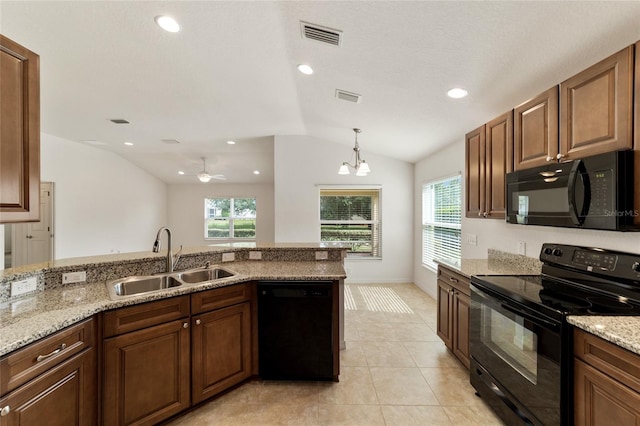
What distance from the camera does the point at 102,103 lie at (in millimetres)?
3504

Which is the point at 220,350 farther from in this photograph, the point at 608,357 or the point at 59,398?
the point at 608,357

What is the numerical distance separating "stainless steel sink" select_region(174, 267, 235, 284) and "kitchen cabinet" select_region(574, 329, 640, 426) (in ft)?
7.35

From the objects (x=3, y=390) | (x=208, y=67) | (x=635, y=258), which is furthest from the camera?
(x=208, y=67)

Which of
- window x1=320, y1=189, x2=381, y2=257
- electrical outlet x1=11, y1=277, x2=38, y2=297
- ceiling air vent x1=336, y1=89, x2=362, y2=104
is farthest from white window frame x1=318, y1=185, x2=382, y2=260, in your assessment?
electrical outlet x1=11, y1=277, x2=38, y2=297

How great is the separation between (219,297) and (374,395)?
142 centimetres

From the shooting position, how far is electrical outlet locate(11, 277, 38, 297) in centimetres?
165

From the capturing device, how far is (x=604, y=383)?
4.05ft

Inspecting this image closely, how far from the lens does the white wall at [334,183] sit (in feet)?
17.5

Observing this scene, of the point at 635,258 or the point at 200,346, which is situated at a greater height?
the point at 635,258

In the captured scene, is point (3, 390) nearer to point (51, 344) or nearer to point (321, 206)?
point (51, 344)

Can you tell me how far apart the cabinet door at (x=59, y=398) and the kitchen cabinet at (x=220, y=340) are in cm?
56

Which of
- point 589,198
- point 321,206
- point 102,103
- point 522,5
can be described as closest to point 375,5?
point 522,5

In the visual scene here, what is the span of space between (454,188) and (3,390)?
4.51m

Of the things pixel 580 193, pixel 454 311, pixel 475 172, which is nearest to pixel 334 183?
pixel 475 172
